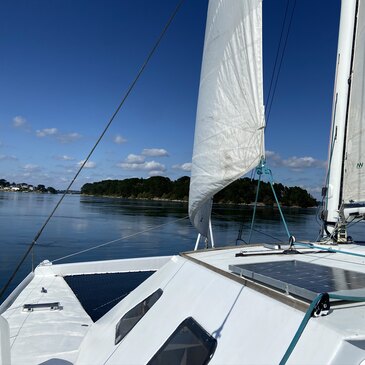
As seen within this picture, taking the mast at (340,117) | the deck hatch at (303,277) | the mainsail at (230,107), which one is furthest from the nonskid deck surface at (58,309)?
the mast at (340,117)

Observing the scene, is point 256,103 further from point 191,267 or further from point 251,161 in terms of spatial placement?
point 191,267

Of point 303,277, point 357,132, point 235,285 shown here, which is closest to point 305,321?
point 303,277

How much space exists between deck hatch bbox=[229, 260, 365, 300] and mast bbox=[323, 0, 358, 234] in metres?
2.51

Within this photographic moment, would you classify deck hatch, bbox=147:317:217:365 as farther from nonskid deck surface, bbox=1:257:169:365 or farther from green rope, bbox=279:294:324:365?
nonskid deck surface, bbox=1:257:169:365

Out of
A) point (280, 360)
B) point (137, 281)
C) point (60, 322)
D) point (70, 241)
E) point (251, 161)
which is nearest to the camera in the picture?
point (280, 360)

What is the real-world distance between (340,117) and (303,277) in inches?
147

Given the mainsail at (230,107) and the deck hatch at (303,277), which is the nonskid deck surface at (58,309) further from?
the deck hatch at (303,277)

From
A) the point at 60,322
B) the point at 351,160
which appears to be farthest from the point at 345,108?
the point at 60,322

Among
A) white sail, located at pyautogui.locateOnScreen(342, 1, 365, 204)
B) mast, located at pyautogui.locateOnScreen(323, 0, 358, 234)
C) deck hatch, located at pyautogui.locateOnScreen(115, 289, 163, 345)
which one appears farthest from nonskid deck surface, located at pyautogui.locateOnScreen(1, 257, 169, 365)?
white sail, located at pyautogui.locateOnScreen(342, 1, 365, 204)

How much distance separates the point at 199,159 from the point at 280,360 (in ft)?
11.1

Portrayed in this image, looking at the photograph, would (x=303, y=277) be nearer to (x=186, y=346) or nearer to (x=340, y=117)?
(x=186, y=346)

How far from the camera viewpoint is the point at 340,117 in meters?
5.80

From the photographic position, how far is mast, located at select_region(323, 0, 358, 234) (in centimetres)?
572

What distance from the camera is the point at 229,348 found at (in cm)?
245
